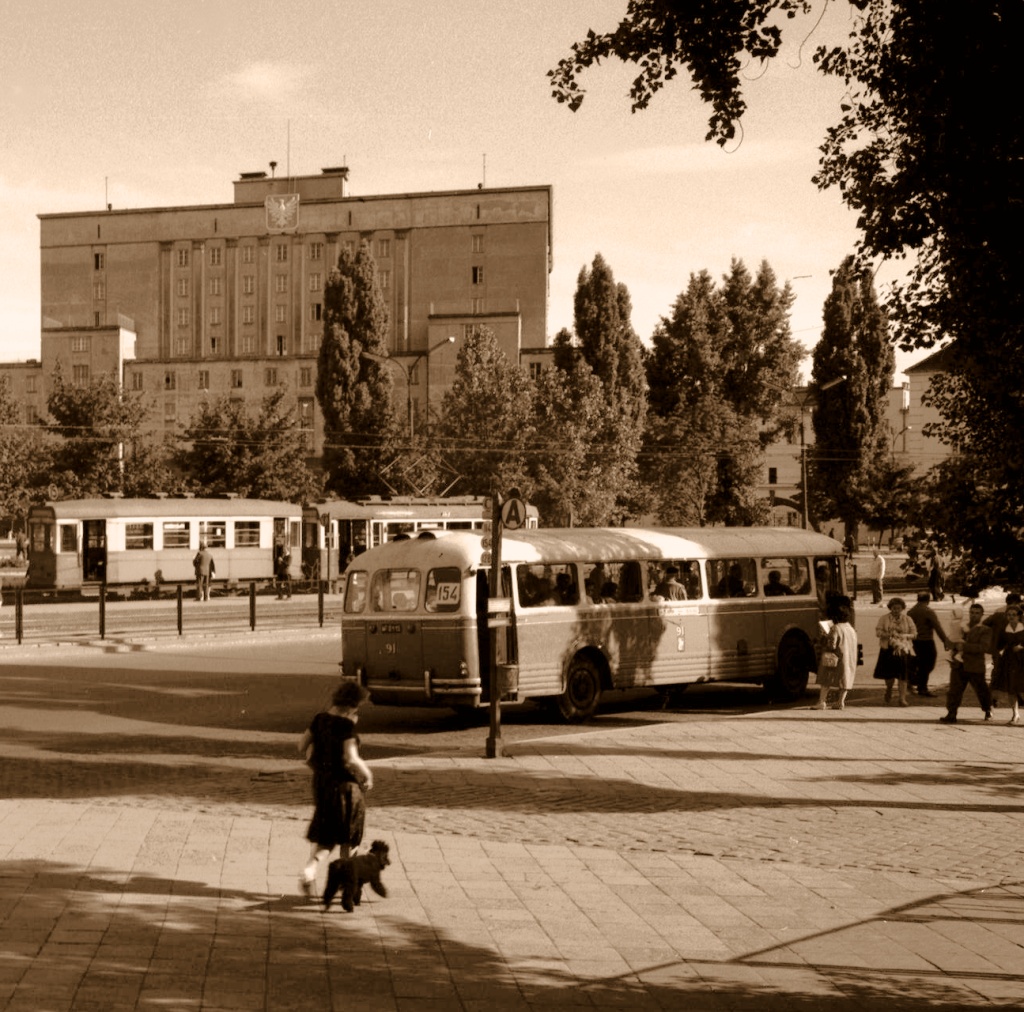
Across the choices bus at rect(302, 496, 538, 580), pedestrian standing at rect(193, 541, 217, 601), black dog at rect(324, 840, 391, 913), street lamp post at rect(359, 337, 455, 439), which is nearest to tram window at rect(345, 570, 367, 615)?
black dog at rect(324, 840, 391, 913)

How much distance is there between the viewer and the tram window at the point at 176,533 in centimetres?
4703

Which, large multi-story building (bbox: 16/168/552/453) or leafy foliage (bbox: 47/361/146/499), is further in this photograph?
large multi-story building (bbox: 16/168/552/453)

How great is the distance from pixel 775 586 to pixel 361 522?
32272mm

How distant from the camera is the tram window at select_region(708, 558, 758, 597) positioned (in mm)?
19984

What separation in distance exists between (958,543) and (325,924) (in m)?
4.97

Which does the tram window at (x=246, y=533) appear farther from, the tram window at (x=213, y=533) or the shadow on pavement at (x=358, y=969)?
the shadow on pavement at (x=358, y=969)

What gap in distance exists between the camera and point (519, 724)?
18219 millimetres

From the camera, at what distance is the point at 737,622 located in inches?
794

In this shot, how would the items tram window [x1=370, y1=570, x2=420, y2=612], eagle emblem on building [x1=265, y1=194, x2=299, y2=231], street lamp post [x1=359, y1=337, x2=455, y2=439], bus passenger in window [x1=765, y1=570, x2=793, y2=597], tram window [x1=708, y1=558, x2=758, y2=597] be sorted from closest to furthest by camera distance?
1. tram window [x1=370, y1=570, x2=420, y2=612]
2. tram window [x1=708, y1=558, x2=758, y2=597]
3. bus passenger in window [x1=765, y1=570, x2=793, y2=597]
4. street lamp post [x1=359, y1=337, x2=455, y2=439]
5. eagle emblem on building [x1=265, y1=194, x2=299, y2=231]

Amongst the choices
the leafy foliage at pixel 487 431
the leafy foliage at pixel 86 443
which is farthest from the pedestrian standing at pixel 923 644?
the leafy foliage at pixel 86 443

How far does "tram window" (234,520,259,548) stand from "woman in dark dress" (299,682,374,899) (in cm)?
4198

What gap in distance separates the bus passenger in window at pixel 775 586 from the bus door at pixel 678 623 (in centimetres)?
149

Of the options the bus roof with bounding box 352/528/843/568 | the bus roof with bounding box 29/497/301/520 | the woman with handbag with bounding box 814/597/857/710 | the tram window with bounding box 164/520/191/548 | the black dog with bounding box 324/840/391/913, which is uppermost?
the bus roof with bounding box 29/497/301/520

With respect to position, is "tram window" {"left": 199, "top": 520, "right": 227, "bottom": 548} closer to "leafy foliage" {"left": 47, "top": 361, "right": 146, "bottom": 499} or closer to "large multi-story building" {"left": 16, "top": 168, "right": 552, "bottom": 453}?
"leafy foliage" {"left": 47, "top": 361, "right": 146, "bottom": 499}
